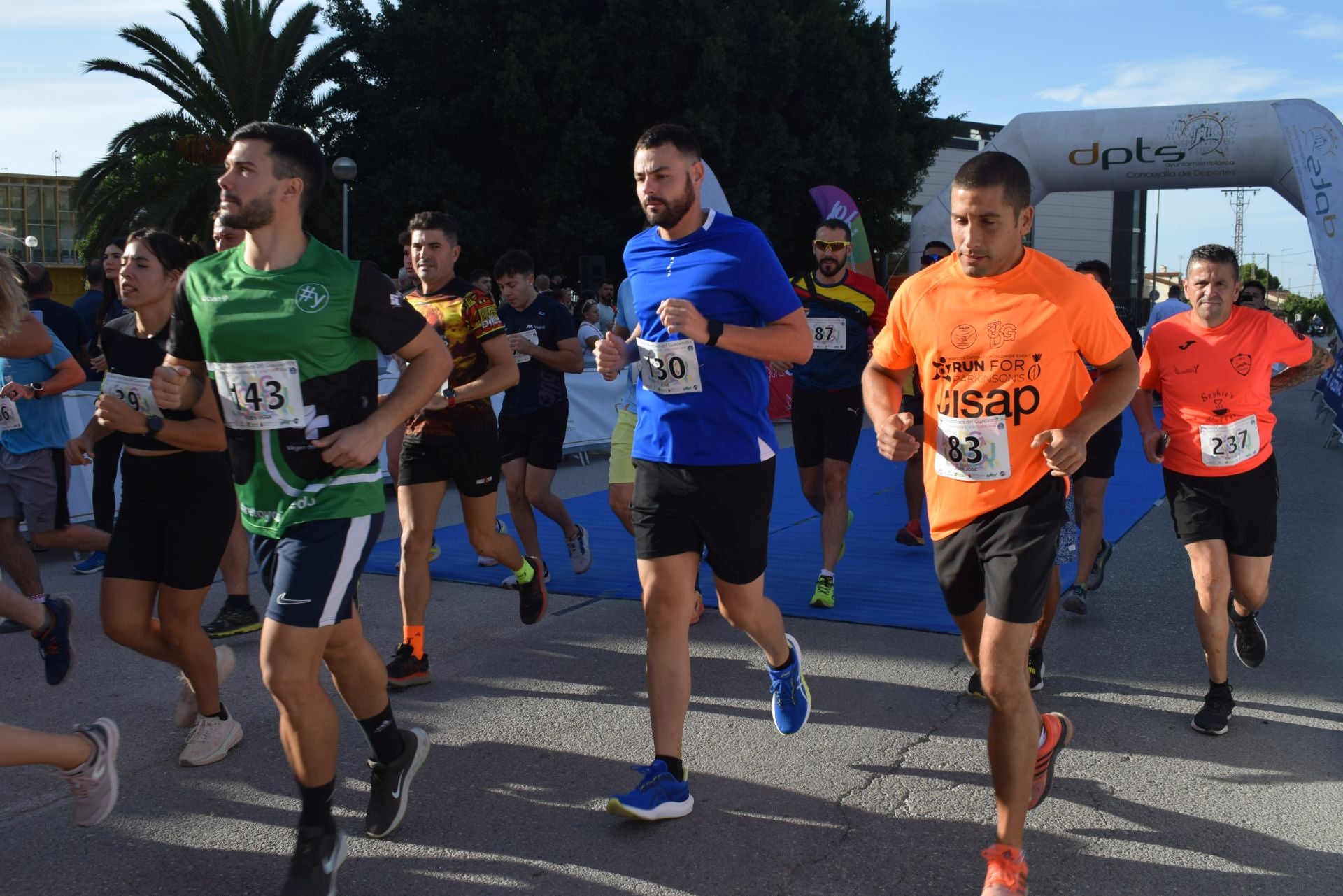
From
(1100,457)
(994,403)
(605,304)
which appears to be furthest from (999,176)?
(605,304)

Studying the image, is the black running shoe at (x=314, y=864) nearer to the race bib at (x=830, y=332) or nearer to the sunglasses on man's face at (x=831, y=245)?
the race bib at (x=830, y=332)

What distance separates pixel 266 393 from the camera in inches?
121

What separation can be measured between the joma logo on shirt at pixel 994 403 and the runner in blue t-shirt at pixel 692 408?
615mm

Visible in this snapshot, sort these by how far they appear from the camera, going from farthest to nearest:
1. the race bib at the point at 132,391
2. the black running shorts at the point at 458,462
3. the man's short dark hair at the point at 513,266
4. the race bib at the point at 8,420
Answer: the man's short dark hair at the point at 513,266 < the race bib at the point at 8,420 < the black running shorts at the point at 458,462 < the race bib at the point at 132,391

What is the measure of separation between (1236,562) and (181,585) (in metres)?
3.97

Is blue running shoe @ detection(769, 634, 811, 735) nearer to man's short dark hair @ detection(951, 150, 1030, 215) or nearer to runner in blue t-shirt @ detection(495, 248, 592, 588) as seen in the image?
man's short dark hair @ detection(951, 150, 1030, 215)

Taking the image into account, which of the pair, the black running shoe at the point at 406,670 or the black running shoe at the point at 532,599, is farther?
the black running shoe at the point at 532,599

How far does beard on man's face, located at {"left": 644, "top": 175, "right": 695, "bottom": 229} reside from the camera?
3729 mm

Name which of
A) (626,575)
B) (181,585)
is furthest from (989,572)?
(626,575)

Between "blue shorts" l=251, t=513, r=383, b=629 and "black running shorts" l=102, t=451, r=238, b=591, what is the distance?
1.00 meters

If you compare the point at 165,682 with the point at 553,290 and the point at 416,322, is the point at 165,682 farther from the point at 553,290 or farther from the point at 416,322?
the point at 553,290

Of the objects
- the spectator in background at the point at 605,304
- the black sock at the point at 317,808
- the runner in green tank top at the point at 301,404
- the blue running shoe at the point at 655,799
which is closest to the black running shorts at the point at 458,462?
the runner in green tank top at the point at 301,404

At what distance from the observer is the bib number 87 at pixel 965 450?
3252 mm

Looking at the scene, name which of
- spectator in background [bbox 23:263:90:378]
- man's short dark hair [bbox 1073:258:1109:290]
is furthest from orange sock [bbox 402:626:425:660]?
man's short dark hair [bbox 1073:258:1109:290]
